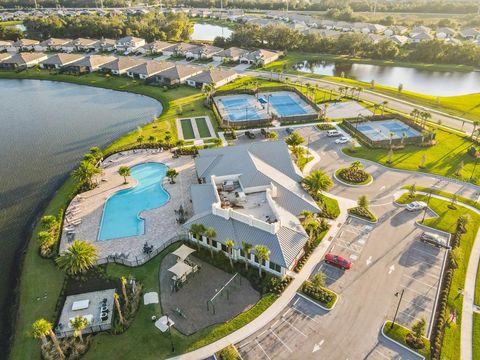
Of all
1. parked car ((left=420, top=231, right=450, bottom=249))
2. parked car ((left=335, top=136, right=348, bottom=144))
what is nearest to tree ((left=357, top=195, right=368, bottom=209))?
parked car ((left=420, top=231, right=450, bottom=249))

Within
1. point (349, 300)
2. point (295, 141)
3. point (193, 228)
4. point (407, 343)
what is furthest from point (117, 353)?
point (295, 141)

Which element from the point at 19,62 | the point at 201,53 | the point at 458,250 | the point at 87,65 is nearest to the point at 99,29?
the point at 19,62

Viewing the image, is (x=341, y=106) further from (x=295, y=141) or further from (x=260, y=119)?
(x=295, y=141)

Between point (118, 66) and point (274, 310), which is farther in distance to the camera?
point (118, 66)

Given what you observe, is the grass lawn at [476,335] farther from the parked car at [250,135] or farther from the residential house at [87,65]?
the residential house at [87,65]

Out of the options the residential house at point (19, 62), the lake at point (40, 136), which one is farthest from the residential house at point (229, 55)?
the residential house at point (19, 62)

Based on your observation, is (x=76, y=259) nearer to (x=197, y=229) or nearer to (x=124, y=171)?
(x=197, y=229)
